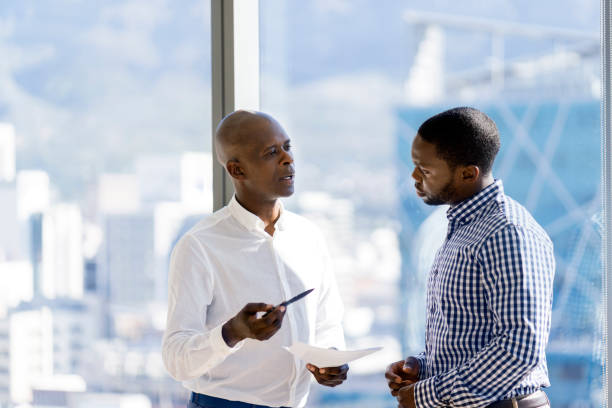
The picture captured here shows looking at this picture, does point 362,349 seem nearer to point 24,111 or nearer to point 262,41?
point 262,41

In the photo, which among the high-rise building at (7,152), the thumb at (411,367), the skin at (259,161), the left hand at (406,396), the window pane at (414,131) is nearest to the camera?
the left hand at (406,396)

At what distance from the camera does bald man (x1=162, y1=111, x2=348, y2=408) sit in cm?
155

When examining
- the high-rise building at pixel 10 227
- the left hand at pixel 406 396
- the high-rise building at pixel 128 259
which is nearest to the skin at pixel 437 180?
the left hand at pixel 406 396

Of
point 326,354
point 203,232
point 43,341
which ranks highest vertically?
point 203,232

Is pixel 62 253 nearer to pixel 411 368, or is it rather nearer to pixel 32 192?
Result: pixel 32 192

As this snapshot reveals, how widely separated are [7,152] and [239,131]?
4.01ft

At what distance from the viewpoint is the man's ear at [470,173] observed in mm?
1443

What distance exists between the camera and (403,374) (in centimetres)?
155

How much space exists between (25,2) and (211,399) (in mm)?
1674

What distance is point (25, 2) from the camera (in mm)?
2400

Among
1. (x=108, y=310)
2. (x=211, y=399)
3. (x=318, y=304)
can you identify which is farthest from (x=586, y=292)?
(x=108, y=310)

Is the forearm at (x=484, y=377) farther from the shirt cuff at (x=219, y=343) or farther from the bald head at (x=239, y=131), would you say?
the bald head at (x=239, y=131)

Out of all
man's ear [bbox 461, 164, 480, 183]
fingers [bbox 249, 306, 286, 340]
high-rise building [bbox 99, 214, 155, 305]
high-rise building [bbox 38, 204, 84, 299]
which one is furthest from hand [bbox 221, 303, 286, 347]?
high-rise building [bbox 38, 204, 84, 299]

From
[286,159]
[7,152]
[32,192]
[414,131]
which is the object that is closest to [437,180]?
[286,159]
